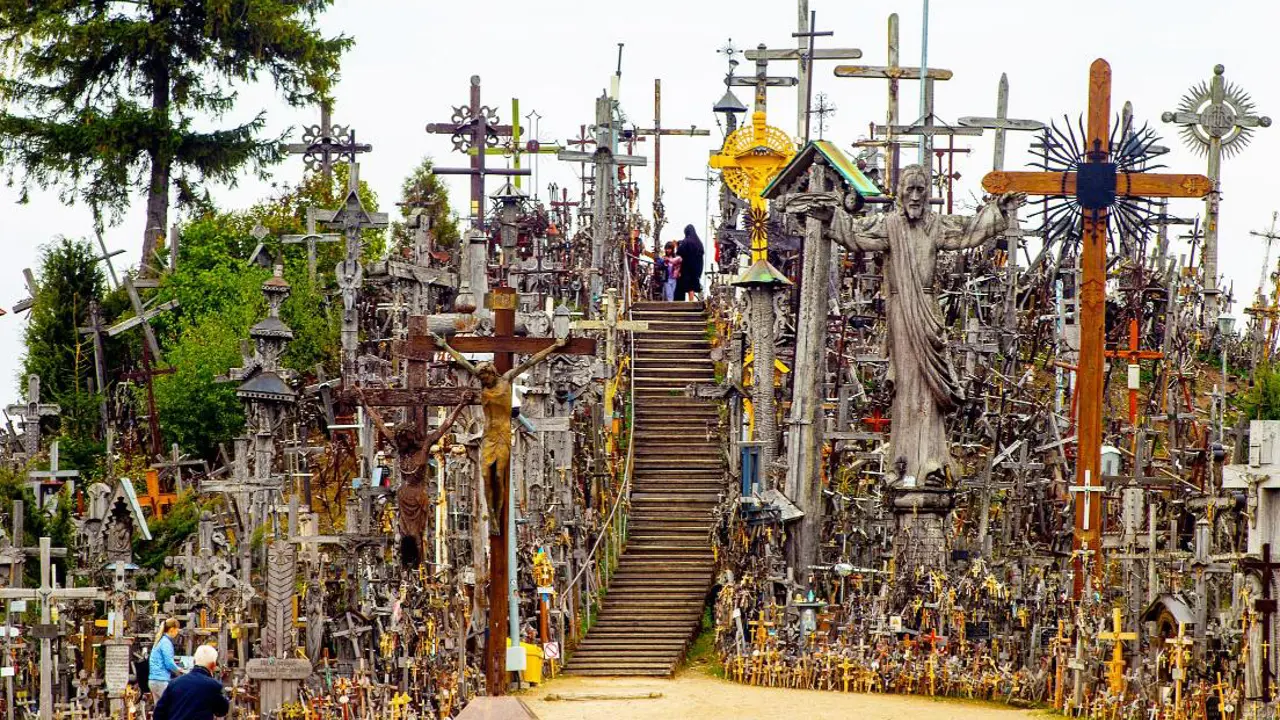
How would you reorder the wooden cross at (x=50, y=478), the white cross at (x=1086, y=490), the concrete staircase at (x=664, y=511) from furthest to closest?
the wooden cross at (x=50, y=478)
the concrete staircase at (x=664, y=511)
the white cross at (x=1086, y=490)

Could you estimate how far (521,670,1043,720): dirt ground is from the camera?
24.4m

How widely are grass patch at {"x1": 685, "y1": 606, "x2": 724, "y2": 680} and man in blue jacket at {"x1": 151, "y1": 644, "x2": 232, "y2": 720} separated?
30.4 ft

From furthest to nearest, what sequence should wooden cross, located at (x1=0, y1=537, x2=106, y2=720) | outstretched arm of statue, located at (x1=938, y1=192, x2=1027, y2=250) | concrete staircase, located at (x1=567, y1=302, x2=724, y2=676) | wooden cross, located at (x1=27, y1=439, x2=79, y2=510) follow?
wooden cross, located at (x1=27, y1=439, x2=79, y2=510)
concrete staircase, located at (x1=567, y1=302, x2=724, y2=676)
outstretched arm of statue, located at (x1=938, y1=192, x2=1027, y2=250)
wooden cross, located at (x1=0, y1=537, x2=106, y2=720)

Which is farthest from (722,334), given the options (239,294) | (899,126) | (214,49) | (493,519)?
(493,519)

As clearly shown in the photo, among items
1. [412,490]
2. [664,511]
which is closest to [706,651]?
[664,511]

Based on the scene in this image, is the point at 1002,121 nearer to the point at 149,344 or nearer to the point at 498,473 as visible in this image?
the point at 149,344

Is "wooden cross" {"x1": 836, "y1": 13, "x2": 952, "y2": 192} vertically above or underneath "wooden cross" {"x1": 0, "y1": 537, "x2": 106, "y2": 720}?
above

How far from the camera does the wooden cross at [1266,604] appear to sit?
22656mm

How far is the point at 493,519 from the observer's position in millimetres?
21484

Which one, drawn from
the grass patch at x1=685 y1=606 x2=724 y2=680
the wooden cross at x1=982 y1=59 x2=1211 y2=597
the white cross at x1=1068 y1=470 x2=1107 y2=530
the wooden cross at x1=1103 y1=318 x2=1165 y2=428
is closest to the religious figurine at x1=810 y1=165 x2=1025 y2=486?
the wooden cross at x1=982 y1=59 x2=1211 y2=597

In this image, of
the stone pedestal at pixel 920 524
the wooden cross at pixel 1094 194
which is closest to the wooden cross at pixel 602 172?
the stone pedestal at pixel 920 524

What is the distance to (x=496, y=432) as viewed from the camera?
21438 millimetres

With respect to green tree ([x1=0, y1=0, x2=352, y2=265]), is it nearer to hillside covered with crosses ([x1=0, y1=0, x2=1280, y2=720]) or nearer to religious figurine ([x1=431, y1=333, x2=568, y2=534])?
hillside covered with crosses ([x1=0, y1=0, x2=1280, y2=720])

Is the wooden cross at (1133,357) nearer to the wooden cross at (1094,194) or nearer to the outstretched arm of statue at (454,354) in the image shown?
the wooden cross at (1094,194)
